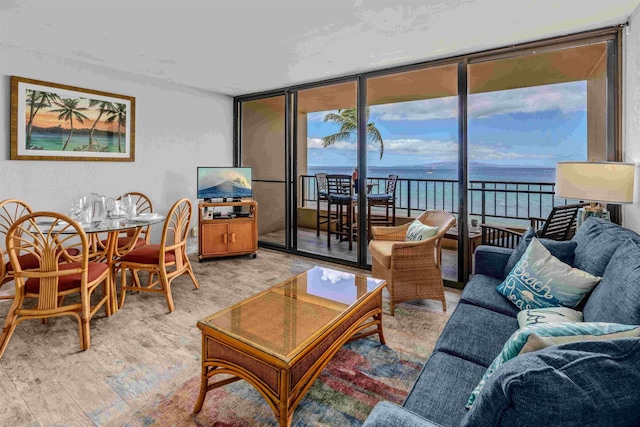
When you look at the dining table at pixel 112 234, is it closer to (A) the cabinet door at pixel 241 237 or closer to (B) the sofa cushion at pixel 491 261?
(A) the cabinet door at pixel 241 237

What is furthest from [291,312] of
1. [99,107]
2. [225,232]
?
[99,107]

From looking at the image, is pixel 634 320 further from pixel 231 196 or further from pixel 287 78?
pixel 231 196

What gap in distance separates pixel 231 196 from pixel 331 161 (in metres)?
→ 2.40

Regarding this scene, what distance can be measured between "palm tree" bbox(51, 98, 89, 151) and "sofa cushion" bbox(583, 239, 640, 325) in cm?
461

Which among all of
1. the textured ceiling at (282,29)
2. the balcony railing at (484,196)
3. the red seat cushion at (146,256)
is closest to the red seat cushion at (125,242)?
the red seat cushion at (146,256)

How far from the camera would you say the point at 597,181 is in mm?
2326

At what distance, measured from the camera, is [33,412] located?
5.62ft

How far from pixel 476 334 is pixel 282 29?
8.64 feet

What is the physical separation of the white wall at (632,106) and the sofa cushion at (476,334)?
1491mm

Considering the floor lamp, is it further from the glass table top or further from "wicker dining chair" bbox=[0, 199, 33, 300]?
"wicker dining chair" bbox=[0, 199, 33, 300]

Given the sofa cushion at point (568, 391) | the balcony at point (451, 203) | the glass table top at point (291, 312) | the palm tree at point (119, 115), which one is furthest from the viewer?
the balcony at point (451, 203)

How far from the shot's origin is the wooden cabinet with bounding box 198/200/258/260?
4473mm

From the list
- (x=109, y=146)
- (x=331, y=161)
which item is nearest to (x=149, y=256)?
(x=109, y=146)

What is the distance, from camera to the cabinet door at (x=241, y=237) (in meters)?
4.59
